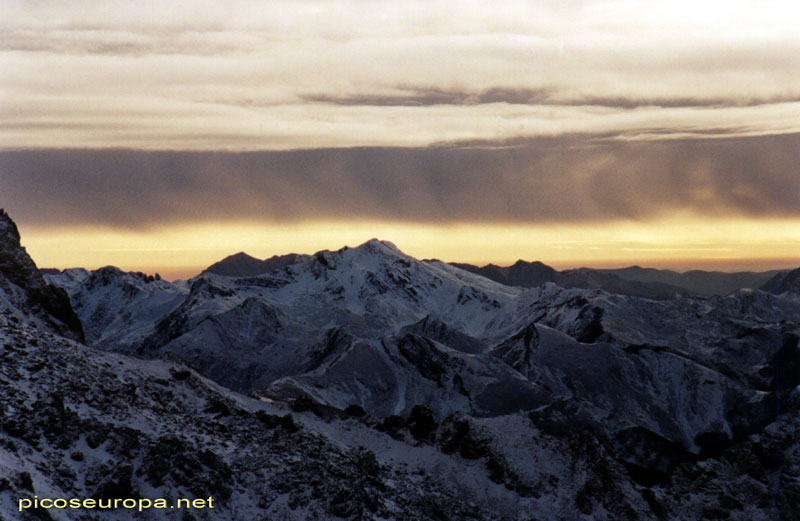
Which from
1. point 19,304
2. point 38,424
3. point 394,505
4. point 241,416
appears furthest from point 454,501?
point 19,304

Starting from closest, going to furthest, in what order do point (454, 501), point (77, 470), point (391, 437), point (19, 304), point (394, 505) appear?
1. point (77, 470)
2. point (394, 505)
3. point (454, 501)
4. point (19, 304)
5. point (391, 437)

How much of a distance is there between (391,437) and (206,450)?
3095 centimetres

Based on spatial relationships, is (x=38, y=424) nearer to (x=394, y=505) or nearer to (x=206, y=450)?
(x=206, y=450)

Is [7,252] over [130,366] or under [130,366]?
over

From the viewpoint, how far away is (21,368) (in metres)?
88.1

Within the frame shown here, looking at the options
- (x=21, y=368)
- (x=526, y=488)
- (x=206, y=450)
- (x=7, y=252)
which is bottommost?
(x=526, y=488)

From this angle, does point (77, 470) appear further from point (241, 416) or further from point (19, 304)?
point (19, 304)

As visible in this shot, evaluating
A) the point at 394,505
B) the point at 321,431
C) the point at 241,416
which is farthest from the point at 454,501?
the point at 241,416

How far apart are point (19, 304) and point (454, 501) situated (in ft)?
188

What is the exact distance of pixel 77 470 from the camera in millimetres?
79375

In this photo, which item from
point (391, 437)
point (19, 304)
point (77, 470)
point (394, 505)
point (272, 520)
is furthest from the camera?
point (391, 437)

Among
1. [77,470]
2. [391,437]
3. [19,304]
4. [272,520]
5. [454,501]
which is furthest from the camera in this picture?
[391,437]

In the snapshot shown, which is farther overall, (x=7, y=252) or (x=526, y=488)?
(x=7, y=252)

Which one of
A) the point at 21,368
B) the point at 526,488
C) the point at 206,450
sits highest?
the point at 21,368
